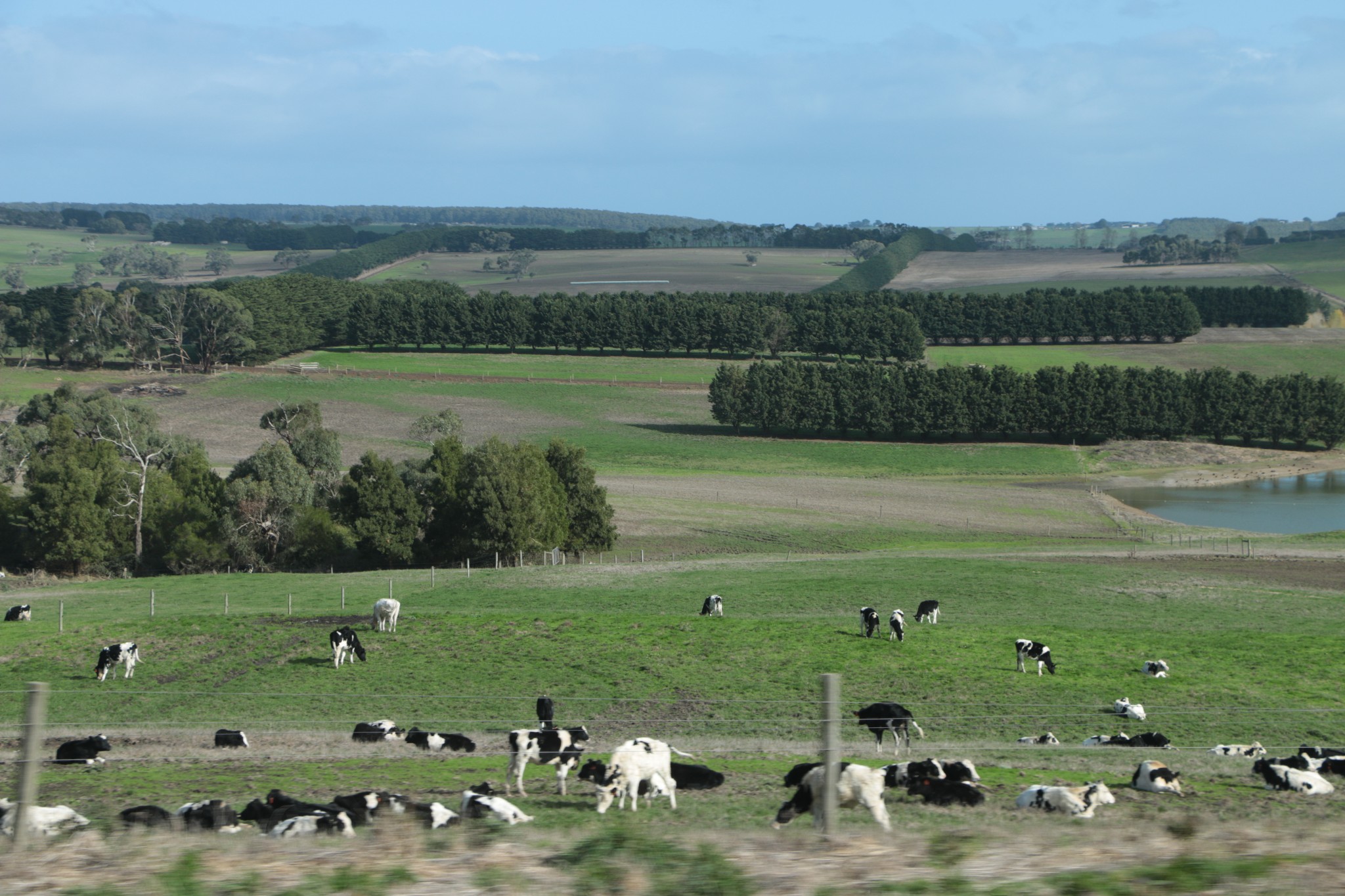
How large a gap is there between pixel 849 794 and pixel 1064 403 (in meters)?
88.3

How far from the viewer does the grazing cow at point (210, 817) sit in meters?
12.7

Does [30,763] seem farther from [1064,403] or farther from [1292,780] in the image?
[1064,403]

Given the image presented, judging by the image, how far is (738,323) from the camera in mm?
134000

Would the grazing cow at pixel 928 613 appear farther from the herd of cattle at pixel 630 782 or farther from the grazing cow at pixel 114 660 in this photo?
the grazing cow at pixel 114 660

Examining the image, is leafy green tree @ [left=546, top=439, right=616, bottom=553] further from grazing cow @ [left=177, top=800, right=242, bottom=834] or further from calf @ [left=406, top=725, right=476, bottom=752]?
grazing cow @ [left=177, top=800, right=242, bottom=834]

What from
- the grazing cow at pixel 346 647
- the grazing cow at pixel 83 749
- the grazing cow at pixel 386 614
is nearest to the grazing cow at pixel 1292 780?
the grazing cow at pixel 83 749

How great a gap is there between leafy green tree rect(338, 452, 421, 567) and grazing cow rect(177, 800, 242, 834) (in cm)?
3738

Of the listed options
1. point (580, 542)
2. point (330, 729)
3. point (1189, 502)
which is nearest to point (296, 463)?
point (580, 542)

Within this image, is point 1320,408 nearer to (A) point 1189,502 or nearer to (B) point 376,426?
(A) point 1189,502

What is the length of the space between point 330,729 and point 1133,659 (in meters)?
18.0

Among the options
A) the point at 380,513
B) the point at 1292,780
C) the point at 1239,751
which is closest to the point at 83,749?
the point at 1292,780

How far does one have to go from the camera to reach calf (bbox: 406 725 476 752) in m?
20.4

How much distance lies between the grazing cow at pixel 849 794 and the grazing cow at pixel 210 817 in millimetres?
5947

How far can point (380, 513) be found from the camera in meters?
50.7
